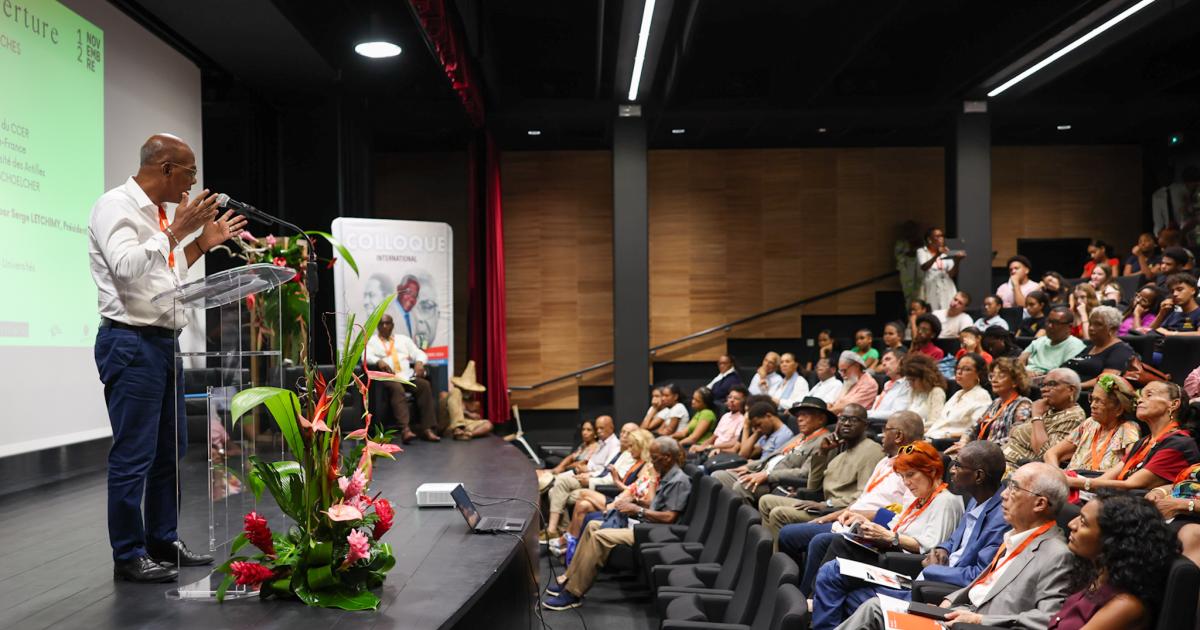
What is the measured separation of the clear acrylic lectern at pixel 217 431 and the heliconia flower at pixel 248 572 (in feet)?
0.36

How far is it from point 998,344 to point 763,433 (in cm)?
185

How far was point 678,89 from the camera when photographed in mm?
9414

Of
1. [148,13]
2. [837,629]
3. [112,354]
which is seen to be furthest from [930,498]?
[148,13]

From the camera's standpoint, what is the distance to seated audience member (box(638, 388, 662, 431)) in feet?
29.8

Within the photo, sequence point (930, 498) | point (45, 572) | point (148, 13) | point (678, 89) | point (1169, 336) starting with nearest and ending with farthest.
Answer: point (45, 572) → point (930, 498) → point (1169, 336) → point (148, 13) → point (678, 89)

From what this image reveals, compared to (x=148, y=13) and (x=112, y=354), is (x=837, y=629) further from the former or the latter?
(x=148, y=13)

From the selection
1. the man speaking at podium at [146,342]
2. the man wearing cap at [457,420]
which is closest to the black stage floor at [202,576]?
the man speaking at podium at [146,342]

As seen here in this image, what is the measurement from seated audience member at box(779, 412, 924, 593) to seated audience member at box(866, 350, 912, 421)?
1784mm

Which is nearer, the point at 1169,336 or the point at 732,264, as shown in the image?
the point at 1169,336

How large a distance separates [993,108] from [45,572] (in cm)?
933

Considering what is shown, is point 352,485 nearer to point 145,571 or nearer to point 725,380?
point 145,571

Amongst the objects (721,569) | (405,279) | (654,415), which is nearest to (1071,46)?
(654,415)

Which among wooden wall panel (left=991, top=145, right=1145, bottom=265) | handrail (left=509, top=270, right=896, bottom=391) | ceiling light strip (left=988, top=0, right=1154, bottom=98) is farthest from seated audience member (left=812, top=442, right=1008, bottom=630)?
wooden wall panel (left=991, top=145, right=1145, bottom=265)

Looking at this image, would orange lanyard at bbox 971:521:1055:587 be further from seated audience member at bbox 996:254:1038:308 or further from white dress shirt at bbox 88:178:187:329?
seated audience member at bbox 996:254:1038:308
